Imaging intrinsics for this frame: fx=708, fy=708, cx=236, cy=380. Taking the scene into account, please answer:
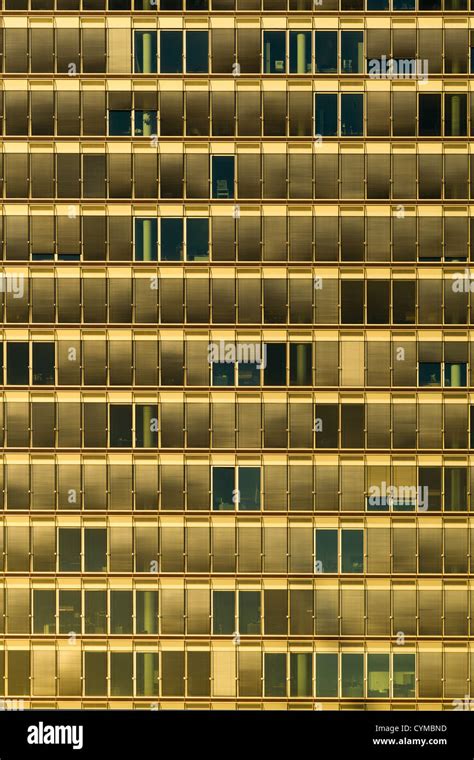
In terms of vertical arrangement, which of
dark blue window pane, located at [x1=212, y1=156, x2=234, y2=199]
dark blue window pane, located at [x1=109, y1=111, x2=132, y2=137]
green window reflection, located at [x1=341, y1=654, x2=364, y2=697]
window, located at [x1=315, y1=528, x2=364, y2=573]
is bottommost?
green window reflection, located at [x1=341, y1=654, x2=364, y2=697]

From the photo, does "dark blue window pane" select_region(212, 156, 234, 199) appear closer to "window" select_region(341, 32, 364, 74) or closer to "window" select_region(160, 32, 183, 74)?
"window" select_region(160, 32, 183, 74)

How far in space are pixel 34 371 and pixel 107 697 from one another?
15.5 meters

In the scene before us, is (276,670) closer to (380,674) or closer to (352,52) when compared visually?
(380,674)

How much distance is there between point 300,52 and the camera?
33.0m

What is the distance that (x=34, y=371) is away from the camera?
3306 centimetres

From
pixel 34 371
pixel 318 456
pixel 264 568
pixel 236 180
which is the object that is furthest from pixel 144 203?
pixel 264 568

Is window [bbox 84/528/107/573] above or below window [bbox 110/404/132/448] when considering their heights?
below

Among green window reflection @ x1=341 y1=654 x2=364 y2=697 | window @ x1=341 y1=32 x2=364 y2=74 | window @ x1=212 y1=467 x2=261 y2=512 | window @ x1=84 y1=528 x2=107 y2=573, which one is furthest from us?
window @ x1=341 y1=32 x2=364 y2=74

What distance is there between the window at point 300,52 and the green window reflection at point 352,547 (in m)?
21.6

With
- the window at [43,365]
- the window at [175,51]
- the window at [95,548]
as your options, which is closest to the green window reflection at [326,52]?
the window at [175,51]

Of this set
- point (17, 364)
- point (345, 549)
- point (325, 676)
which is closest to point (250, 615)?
point (325, 676)

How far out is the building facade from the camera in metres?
32.7

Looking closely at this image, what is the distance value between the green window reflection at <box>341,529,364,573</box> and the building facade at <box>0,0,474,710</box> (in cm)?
9

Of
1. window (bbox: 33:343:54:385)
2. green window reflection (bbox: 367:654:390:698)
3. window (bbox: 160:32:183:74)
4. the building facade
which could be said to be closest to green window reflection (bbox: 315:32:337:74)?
the building facade
